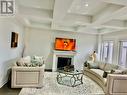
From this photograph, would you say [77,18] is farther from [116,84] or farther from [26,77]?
[26,77]

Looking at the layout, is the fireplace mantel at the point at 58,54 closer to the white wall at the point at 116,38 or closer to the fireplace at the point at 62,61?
the fireplace at the point at 62,61

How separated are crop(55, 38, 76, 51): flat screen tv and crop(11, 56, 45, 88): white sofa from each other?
3974 mm

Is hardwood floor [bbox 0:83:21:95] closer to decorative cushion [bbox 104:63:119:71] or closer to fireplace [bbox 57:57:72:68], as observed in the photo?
decorative cushion [bbox 104:63:119:71]

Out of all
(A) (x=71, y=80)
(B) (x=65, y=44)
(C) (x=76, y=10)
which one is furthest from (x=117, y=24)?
(B) (x=65, y=44)

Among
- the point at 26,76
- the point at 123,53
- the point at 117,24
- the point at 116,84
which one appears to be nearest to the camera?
the point at 116,84

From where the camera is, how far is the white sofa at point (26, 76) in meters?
4.53

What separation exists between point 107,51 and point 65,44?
8.33 feet

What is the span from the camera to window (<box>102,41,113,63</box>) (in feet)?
26.6

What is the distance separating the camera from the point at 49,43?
8594mm

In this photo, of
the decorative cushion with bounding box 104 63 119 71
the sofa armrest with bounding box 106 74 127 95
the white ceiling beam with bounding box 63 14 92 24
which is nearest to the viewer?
the sofa armrest with bounding box 106 74 127 95

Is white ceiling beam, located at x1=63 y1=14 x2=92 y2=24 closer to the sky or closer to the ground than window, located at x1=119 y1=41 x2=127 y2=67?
closer to the sky

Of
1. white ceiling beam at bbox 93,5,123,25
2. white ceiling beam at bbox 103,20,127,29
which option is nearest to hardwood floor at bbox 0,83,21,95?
white ceiling beam at bbox 93,5,123,25

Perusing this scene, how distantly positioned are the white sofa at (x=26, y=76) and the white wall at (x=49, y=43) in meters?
3.85

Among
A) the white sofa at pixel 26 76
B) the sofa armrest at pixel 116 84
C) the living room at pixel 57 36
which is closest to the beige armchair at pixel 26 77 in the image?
the white sofa at pixel 26 76
